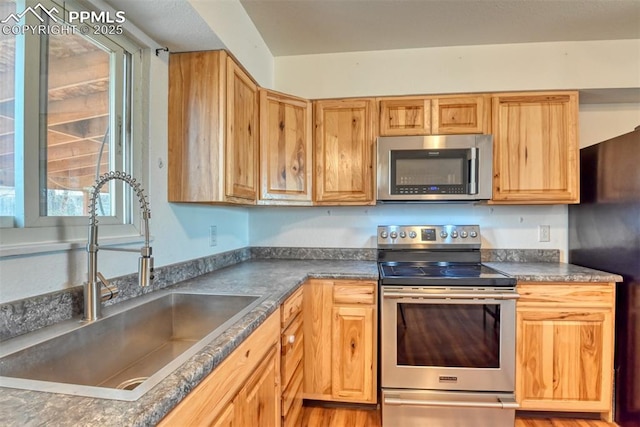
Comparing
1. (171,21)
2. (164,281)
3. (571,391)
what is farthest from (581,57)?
(164,281)

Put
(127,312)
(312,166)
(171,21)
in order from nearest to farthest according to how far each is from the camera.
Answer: (127,312) → (171,21) → (312,166)

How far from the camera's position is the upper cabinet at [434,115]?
85.7 inches

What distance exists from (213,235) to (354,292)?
0.93 m

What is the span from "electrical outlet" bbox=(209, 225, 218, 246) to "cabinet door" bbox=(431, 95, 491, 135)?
155cm

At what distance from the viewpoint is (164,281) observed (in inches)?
60.4

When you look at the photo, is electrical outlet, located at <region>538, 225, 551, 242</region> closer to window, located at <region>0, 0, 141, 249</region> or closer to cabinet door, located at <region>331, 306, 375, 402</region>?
cabinet door, located at <region>331, 306, 375, 402</region>

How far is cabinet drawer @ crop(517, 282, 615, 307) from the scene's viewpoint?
6.06 ft

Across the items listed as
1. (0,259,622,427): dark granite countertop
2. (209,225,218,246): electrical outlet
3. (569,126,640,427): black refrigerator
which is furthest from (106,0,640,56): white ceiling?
(0,259,622,427): dark granite countertop

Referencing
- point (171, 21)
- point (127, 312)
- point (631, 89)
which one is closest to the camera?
point (127, 312)

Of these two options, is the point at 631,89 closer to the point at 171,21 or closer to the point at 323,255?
the point at 323,255

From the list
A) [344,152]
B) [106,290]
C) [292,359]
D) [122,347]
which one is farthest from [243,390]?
[344,152]

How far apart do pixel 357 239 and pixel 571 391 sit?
5.07 feet

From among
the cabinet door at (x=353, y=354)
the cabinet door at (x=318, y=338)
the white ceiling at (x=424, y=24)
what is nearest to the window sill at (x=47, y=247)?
the white ceiling at (x=424, y=24)

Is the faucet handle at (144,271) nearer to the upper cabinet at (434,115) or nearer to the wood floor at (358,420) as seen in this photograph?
the wood floor at (358,420)
